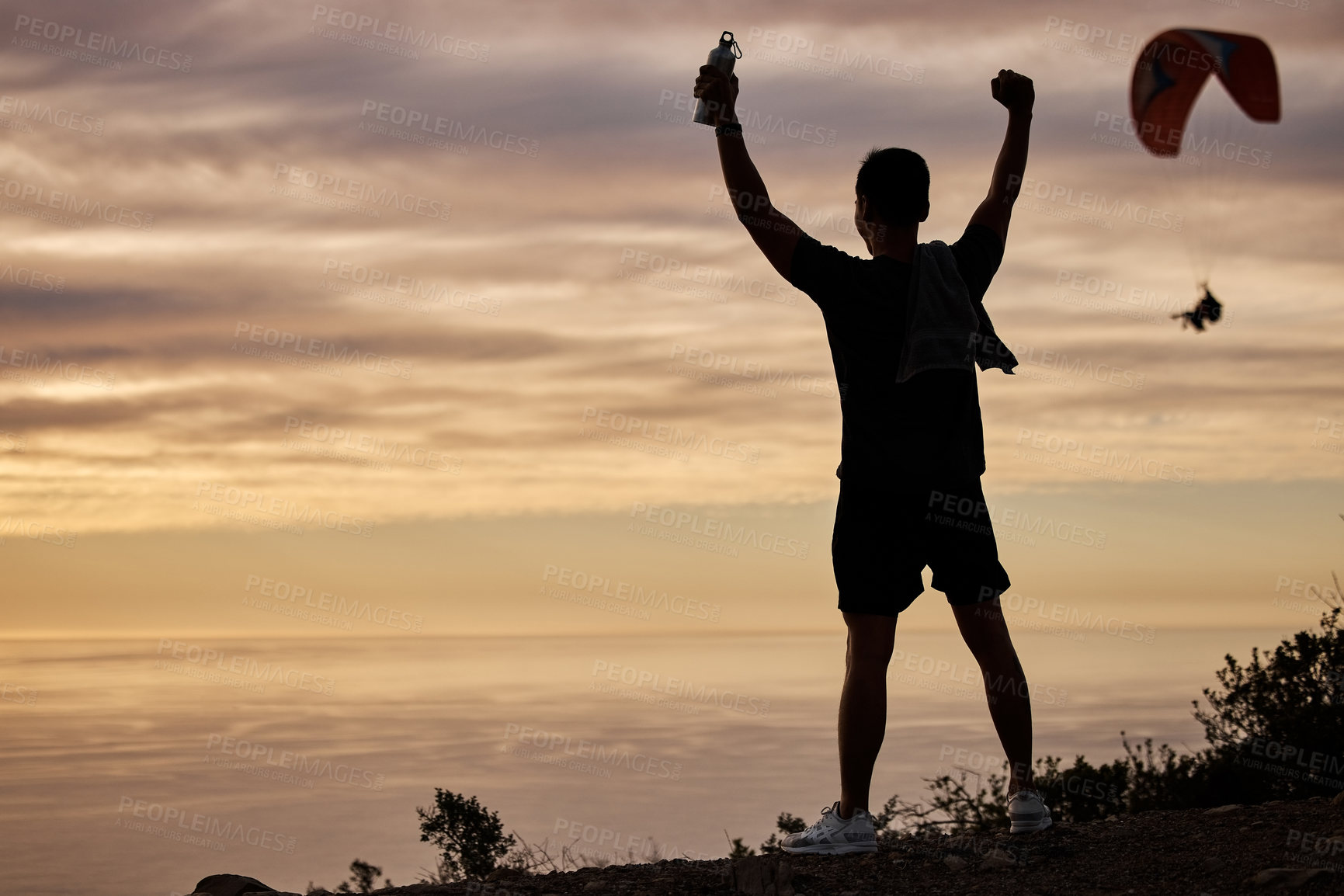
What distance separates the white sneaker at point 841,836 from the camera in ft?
15.1


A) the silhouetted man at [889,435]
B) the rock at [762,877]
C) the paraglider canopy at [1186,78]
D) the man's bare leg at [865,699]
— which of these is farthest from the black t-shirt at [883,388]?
the paraglider canopy at [1186,78]

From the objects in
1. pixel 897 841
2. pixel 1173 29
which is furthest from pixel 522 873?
pixel 1173 29

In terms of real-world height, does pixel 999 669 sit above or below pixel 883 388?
below

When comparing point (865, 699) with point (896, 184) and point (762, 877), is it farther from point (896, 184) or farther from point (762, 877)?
point (896, 184)

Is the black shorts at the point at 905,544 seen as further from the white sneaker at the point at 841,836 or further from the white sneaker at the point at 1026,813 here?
the white sneaker at the point at 1026,813

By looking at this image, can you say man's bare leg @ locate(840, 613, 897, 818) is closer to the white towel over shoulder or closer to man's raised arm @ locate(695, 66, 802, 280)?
the white towel over shoulder

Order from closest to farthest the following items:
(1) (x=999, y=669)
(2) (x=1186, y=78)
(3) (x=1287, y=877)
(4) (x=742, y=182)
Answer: (3) (x=1287, y=877), (4) (x=742, y=182), (1) (x=999, y=669), (2) (x=1186, y=78)

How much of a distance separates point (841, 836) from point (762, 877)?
0.59m

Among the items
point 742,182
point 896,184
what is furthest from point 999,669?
point 742,182

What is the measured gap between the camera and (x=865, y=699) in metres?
4.52

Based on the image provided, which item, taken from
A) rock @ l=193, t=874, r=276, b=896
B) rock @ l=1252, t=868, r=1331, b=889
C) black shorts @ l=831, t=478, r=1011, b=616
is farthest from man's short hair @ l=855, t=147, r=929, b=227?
rock @ l=193, t=874, r=276, b=896

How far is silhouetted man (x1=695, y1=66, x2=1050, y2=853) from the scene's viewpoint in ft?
14.8

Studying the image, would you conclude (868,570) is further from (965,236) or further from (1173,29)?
(1173,29)

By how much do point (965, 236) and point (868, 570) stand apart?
149 cm
